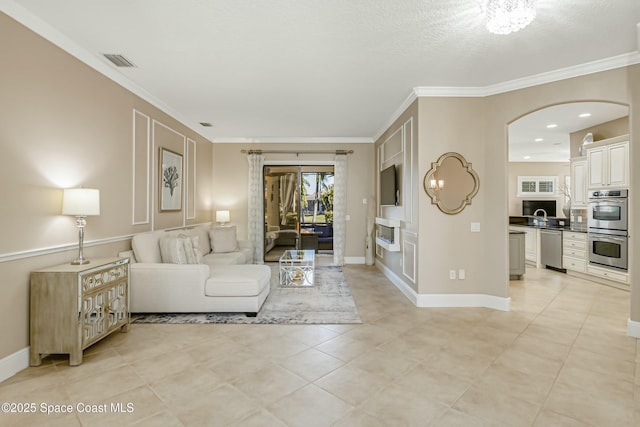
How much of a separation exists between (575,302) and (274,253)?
5682mm

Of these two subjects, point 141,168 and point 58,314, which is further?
point 141,168

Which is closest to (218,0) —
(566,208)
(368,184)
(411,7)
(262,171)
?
(411,7)

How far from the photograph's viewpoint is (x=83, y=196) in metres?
2.65

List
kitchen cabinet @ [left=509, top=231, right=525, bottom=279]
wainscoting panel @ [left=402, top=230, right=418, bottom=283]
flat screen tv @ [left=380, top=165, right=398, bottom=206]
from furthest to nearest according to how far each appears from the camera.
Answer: kitchen cabinet @ [left=509, top=231, right=525, bottom=279] < flat screen tv @ [left=380, top=165, right=398, bottom=206] < wainscoting panel @ [left=402, top=230, right=418, bottom=283]

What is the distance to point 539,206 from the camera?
873 cm

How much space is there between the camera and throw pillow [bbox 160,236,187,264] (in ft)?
12.2

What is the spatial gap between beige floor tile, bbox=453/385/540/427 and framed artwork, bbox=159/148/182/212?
4.45m

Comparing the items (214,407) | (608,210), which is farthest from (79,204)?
(608,210)

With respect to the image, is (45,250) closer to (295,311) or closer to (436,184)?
(295,311)

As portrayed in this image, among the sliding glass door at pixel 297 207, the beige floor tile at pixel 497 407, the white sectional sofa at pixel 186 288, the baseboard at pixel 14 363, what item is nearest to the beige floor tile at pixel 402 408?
the beige floor tile at pixel 497 407

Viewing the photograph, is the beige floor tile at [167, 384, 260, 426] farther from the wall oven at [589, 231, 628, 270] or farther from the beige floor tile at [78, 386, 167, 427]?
the wall oven at [589, 231, 628, 270]

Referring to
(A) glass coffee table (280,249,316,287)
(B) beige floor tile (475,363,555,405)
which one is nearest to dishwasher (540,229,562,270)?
(B) beige floor tile (475,363,555,405)

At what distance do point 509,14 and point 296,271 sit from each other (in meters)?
4.00

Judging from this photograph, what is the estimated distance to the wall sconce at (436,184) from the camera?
3908 millimetres
